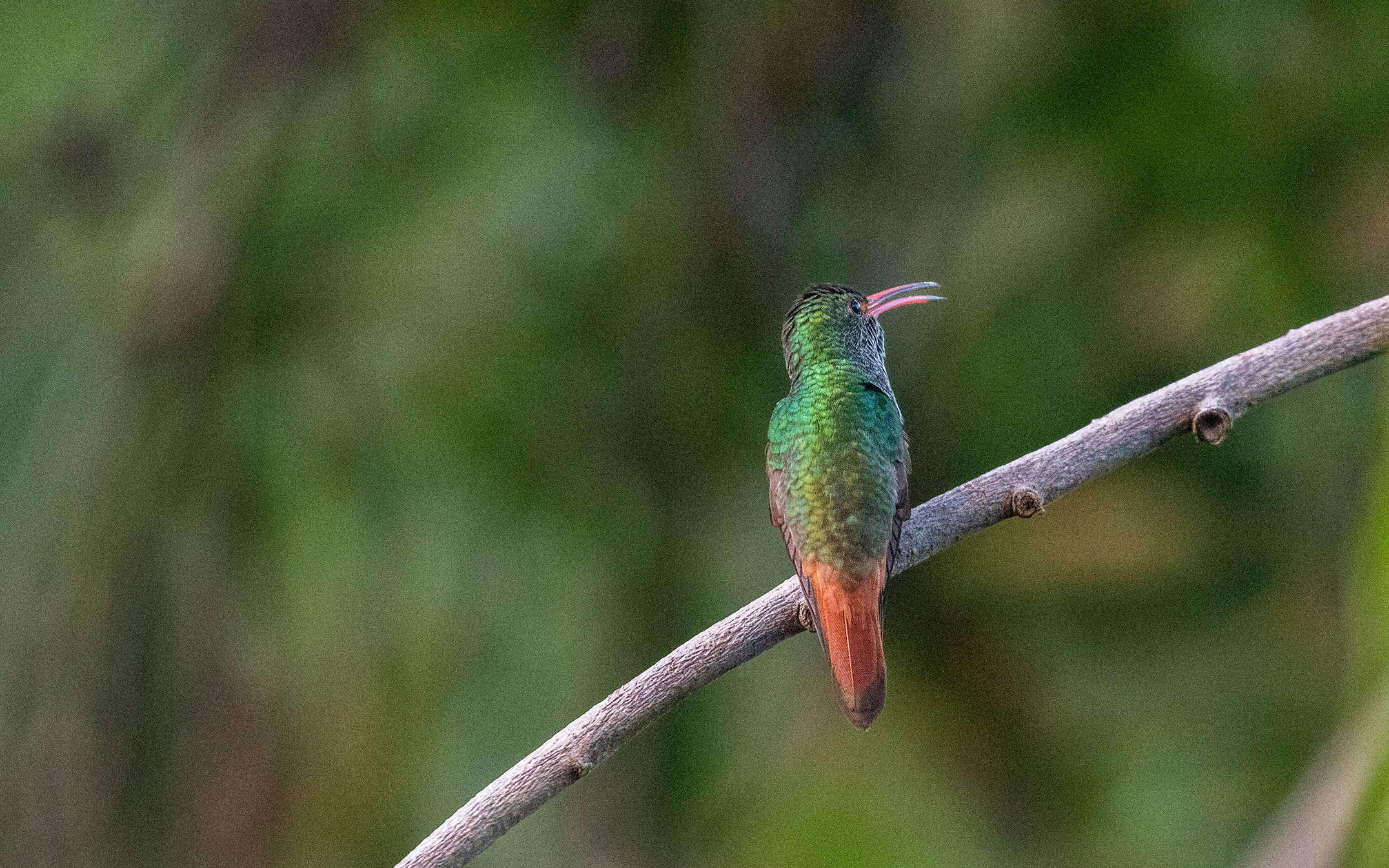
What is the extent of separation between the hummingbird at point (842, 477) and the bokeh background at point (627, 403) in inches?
38.5

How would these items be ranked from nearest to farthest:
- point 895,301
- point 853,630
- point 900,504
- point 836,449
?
point 853,630, point 900,504, point 836,449, point 895,301

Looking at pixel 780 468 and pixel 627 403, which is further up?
pixel 780 468

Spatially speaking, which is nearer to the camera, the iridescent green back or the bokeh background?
the iridescent green back

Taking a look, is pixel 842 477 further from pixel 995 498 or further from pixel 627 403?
pixel 627 403

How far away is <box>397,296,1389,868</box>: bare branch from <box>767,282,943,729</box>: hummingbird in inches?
1.7

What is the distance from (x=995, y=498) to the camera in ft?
3.73

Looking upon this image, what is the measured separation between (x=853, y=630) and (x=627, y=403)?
1877mm

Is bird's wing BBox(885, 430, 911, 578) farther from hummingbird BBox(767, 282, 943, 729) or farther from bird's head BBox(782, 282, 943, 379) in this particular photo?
bird's head BBox(782, 282, 943, 379)

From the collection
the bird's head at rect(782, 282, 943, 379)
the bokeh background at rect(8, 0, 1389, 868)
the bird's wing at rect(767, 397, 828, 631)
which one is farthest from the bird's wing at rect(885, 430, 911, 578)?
the bokeh background at rect(8, 0, 1389, 868)

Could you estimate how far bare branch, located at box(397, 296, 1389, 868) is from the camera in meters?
0.98

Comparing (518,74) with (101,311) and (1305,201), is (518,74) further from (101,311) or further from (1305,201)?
(1305,201)

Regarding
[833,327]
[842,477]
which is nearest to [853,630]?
[842,477]

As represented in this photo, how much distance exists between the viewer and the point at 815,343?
68.2 inches

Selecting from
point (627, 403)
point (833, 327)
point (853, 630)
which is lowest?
point (627, 403)
